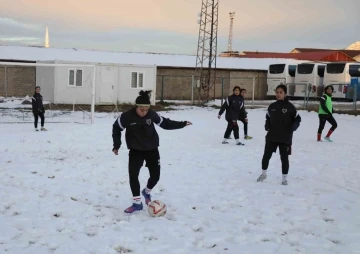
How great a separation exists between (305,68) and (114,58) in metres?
18.1

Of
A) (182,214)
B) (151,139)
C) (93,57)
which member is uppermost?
(93,57)

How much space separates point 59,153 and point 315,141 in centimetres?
793

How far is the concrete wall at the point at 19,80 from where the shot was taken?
38156 mm

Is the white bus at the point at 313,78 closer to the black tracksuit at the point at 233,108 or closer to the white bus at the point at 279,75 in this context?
the white bus at the point at 279,75

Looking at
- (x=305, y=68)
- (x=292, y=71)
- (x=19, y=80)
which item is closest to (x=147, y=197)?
(x=305, y=68)

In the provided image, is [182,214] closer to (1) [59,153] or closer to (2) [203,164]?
(2) [203,164]

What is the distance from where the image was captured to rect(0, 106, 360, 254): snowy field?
5.29m

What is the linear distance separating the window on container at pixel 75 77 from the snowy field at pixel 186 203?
62.9 ft

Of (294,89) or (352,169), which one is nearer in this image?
(352,169)

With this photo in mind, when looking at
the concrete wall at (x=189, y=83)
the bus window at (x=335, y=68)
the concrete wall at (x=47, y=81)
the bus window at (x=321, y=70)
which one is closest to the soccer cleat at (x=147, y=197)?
the concrete wall at (x=47, y=81)

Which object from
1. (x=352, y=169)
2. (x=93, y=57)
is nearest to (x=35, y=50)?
(x=93, y=57)

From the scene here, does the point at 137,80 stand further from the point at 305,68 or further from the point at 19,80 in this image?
the point at 305,68

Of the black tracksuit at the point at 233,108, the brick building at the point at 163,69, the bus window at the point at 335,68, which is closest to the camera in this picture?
the black tracksuit at the point at 233,108

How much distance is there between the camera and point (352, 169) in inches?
388
